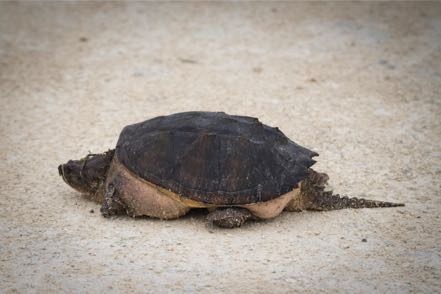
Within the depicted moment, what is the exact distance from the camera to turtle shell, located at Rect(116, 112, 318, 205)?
4375mm

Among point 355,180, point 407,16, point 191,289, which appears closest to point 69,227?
point 191,289

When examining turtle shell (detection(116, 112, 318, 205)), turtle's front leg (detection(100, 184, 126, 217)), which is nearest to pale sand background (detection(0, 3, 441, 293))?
turtle's front leg (detection(100, 184, 126, 217))

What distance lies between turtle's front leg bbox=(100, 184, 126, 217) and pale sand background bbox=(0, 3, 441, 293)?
7 centimetres

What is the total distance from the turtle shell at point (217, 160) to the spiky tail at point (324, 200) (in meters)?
0.18

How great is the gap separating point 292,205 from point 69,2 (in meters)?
6.41

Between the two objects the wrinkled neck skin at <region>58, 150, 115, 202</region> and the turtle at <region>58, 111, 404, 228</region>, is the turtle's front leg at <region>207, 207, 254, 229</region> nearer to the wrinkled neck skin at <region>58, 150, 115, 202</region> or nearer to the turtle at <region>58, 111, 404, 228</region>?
the turtle at <region>58, 111, 404, 228</region>

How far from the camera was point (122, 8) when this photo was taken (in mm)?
9516

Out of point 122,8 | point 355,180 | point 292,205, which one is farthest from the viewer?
point 122,8

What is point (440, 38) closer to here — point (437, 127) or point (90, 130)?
point (437, 127)

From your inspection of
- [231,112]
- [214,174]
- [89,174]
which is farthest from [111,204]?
[231,112]

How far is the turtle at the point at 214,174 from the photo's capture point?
4.38 meters

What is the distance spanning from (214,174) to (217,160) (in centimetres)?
11

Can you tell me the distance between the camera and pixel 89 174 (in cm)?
486

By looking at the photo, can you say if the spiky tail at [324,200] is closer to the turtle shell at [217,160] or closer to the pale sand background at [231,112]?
the pale sand background at [231,112]
